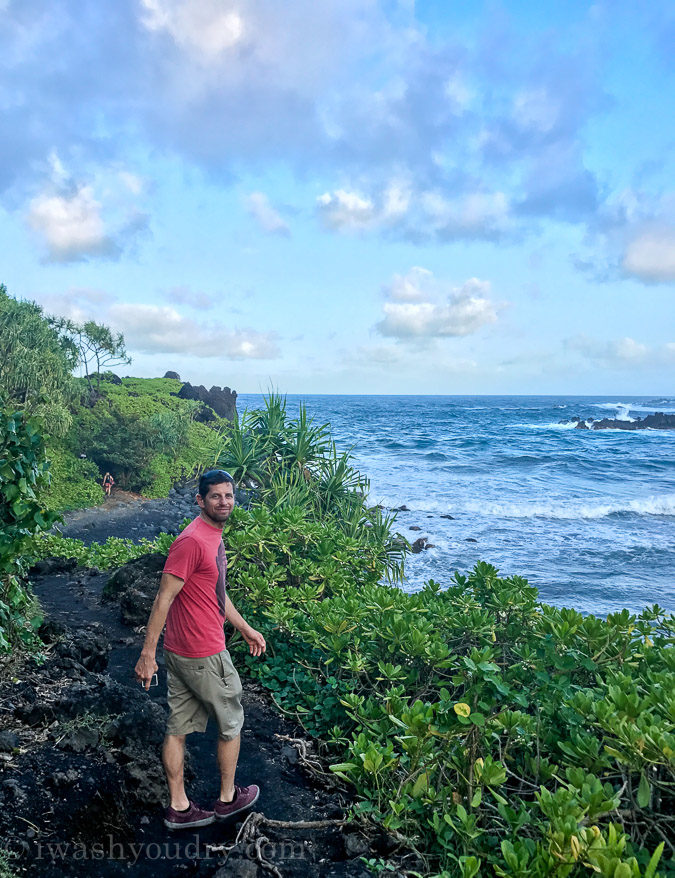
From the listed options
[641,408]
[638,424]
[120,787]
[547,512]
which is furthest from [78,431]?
[641,408]

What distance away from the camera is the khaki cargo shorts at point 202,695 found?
3.00 metres

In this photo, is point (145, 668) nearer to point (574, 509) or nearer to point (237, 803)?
point (237, 803)

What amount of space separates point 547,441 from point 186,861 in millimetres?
49025

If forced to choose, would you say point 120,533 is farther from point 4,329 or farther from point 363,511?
point 4,329

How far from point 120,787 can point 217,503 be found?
5.53ft

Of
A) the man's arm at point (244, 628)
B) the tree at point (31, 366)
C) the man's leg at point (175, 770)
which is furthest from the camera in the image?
the tree at point (31, 366)

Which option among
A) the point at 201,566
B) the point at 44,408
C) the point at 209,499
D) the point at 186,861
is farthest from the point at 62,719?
the point at 44,408

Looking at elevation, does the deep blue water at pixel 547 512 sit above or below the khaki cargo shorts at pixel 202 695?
below

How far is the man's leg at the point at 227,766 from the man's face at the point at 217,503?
47.6 inches

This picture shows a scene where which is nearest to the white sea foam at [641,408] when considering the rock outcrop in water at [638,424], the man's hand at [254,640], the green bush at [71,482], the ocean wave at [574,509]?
the rock outcrop in water at [638,424]

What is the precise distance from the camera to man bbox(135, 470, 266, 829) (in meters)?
2.96

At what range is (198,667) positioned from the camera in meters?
3.00

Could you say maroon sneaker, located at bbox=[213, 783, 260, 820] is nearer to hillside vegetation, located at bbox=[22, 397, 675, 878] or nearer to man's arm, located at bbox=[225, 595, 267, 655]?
hillside vegetation, located at bbox=[22, 397, 675, 878]

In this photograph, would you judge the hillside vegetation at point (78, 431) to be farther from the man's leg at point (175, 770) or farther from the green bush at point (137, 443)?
the man's leg at point (175, 770)
